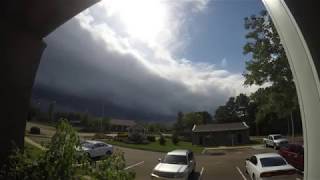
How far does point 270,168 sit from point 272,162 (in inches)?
32.6

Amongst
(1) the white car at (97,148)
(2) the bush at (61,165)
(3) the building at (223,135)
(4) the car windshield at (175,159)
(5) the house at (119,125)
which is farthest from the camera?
(5) the house at (119,125)

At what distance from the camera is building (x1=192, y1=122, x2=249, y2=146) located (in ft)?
281

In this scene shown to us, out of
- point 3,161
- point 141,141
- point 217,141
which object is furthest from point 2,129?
point 217,141

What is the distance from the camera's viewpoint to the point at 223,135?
86.8m

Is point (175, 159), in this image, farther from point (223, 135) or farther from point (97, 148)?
point (223, 135)

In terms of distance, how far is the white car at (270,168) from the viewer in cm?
1714

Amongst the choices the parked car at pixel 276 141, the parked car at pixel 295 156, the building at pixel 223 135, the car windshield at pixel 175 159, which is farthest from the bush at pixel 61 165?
the building at pixel 223 135

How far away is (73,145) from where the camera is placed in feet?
16.6

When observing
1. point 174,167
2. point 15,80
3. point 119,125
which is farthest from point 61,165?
point 119,125

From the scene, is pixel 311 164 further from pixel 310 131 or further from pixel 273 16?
pixel 273 16

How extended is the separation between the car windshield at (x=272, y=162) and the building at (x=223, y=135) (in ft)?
220

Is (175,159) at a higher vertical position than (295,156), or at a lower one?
higher

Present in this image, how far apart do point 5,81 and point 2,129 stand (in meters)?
0.69

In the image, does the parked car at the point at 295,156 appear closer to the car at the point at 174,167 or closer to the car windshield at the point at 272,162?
the car at the point at 174,167
